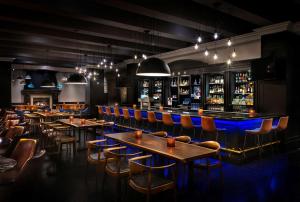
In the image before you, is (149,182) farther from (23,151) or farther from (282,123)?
(282,123)

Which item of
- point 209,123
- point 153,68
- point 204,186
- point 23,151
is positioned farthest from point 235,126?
point 23,151

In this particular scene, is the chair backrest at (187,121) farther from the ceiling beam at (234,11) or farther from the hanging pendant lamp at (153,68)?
the ceiling beam at (234,11)

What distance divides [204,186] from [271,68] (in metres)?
4.00

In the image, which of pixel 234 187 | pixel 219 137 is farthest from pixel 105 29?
pixel 234 187

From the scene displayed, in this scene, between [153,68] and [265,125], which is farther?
[265,125]

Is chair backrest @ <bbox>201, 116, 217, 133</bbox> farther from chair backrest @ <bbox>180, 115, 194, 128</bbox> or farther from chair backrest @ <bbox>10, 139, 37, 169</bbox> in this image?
chair backrest @ <bbox>10, 139, 37, 169</bbox>

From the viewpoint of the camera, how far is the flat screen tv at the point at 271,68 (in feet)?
20.0

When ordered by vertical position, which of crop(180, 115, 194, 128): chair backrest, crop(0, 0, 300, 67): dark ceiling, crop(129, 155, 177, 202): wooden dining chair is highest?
crop(0, 0, 300, 67): dark ceiling

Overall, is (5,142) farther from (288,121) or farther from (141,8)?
(288,121)

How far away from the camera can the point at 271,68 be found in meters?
6.13

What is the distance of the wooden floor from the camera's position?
11.3ft

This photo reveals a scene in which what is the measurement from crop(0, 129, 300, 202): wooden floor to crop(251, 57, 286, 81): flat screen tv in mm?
2346

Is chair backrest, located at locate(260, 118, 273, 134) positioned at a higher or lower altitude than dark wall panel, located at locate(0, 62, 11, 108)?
lower

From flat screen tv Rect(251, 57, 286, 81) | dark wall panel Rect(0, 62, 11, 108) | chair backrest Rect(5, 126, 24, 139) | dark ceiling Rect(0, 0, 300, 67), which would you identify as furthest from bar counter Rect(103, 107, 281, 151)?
dark wall panel Rect(0, 62, 11, 108)
